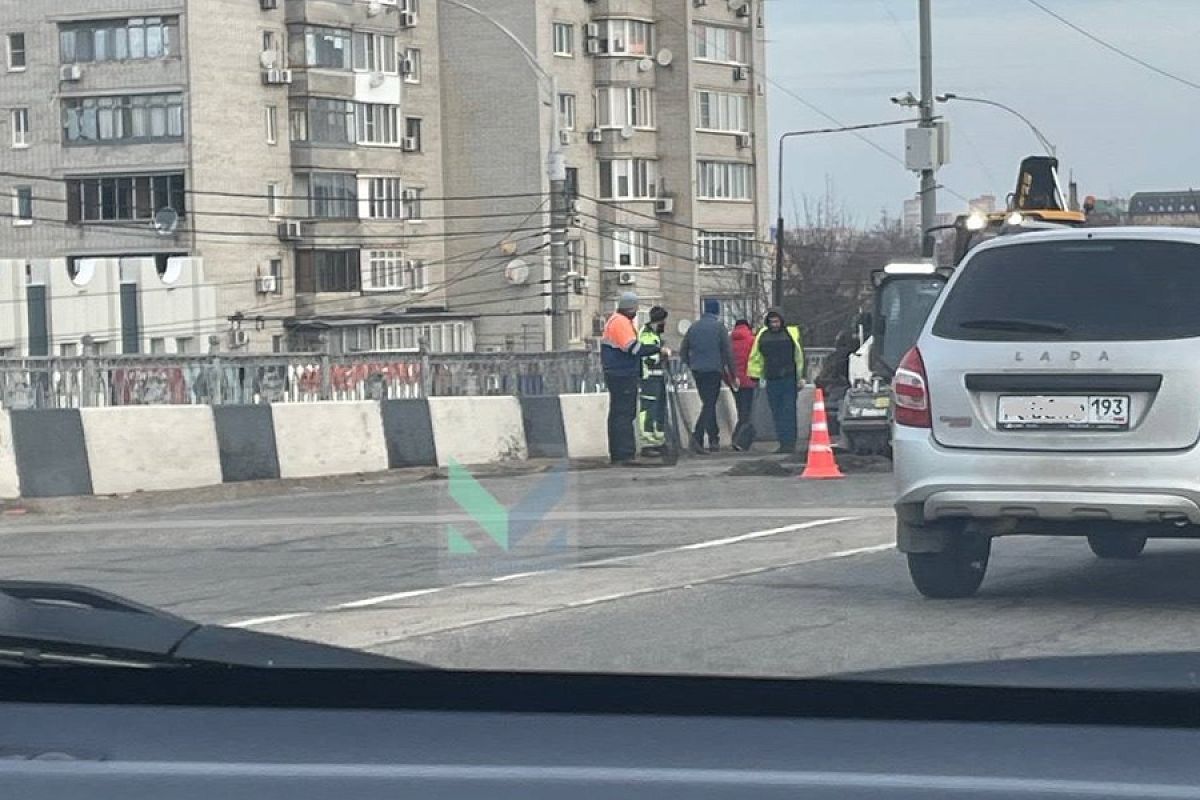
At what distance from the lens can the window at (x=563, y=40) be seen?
2.36m

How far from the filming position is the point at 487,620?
2586mm

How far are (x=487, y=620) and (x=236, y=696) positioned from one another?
0.48m

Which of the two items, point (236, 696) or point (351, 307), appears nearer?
point (236, 696)

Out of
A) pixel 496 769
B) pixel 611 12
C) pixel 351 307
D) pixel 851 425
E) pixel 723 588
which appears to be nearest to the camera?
pixel 496 769

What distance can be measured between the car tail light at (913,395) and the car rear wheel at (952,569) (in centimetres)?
165

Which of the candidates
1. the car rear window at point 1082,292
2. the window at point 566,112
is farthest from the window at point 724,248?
the car rear window at point 1082,292

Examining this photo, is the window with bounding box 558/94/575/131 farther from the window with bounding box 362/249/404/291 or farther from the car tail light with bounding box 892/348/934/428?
the car tail light with bounding box 892/348/934/428

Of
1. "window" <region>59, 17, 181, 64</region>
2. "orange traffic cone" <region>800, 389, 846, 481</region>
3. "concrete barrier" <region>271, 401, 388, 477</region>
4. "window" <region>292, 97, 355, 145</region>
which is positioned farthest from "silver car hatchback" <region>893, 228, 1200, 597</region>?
"concrete barrier" <region>271, 401, 388, 477</region>

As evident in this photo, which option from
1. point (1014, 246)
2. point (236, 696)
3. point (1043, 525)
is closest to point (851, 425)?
point (1014, 246)

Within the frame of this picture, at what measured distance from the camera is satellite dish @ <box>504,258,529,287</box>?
8.23ft

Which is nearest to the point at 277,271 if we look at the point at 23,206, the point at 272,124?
the point at 272,124

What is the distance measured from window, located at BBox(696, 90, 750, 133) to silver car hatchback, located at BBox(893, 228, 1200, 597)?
0.86 meters

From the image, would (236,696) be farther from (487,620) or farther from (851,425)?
(851,425)

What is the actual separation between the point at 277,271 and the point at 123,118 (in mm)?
319
